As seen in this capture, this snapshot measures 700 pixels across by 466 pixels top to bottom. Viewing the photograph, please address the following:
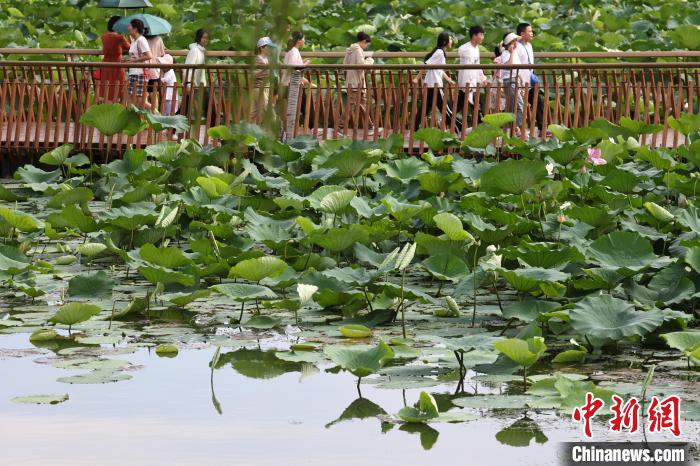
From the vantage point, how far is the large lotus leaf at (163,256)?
654 centimetres

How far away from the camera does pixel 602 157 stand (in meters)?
9.00

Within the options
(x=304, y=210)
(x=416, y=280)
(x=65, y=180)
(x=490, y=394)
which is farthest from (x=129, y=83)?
(x=490, y=394)

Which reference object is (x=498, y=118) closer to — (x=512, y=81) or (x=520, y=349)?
(x=512, y=81)

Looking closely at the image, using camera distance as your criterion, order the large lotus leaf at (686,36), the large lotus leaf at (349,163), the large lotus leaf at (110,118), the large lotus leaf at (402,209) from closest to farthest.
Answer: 1. the large lotus leaf at (402,209)
2. the large lotus leaf at (349,163)
3. the large lotus leaf at (110,118)
4. the large lotus leaf at (686,36)

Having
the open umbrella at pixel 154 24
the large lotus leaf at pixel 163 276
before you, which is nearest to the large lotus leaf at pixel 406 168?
the large lotus leaf at pixel 163 276

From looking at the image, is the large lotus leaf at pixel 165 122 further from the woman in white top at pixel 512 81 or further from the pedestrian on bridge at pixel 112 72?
the woman in white top at pixel 512 81

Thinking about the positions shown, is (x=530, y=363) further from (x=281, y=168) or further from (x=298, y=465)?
(x=281, y=168)

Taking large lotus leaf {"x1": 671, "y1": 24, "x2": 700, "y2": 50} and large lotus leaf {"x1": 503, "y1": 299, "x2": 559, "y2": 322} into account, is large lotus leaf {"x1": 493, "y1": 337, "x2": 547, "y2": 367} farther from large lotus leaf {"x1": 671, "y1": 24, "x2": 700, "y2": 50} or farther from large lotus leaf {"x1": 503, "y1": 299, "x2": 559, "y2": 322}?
large lotus leaf {"x1": 671, "y1": 24, "x2": 700, "y2": 50}

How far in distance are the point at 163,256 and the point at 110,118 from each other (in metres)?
3.65

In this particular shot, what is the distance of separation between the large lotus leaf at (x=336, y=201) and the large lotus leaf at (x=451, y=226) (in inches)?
29.9

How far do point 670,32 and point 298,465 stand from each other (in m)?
13.2

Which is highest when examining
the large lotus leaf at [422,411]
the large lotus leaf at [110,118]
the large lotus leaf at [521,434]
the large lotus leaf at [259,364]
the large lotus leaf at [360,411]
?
the large lotus leaf at [110,118]

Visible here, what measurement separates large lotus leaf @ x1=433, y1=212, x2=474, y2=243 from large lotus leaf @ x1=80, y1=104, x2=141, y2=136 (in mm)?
3792

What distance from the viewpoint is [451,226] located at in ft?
22.2
